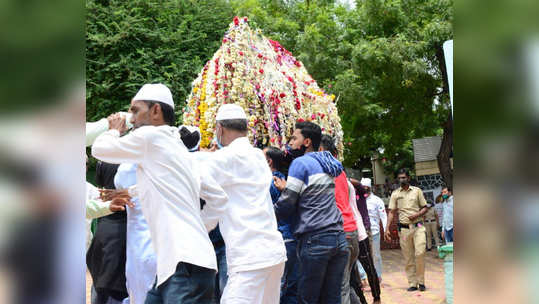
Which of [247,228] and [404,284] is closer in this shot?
[247,228]

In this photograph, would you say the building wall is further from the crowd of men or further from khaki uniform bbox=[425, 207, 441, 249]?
the crowd of men

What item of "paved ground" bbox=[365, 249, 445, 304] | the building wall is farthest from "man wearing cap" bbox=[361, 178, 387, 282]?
the building wall

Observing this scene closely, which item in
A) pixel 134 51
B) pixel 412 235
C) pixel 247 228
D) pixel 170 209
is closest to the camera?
pixel 170 209

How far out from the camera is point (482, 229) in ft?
2.96

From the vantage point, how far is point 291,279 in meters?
5.46

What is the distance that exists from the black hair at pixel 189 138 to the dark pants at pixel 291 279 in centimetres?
146

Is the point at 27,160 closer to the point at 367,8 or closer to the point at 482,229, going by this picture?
the point at 482,229

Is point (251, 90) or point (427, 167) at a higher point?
point (251, 90)

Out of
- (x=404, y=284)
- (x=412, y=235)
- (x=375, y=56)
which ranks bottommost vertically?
(x=404, y=284)

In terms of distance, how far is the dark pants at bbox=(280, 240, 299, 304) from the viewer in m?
5.30

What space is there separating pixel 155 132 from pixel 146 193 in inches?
13.8

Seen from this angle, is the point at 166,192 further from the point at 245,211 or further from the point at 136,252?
the point at 136,252

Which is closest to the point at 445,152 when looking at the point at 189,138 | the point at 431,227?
the point at 431,227

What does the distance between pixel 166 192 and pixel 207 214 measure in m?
0.78
